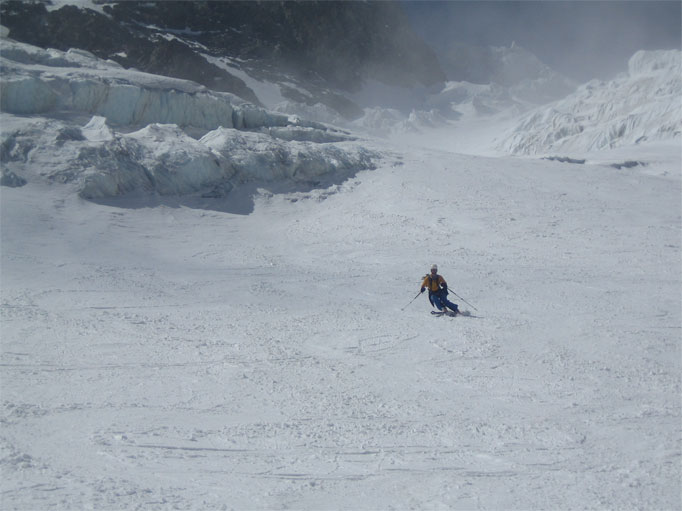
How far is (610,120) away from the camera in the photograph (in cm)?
4656

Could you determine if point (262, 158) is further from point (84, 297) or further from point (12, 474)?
point (12, 474)

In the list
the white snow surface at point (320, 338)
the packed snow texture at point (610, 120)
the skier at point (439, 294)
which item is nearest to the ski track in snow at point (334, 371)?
the white snow surface at point (320, 338)

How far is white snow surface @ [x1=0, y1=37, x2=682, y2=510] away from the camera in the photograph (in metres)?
5.03

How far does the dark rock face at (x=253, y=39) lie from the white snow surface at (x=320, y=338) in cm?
4461

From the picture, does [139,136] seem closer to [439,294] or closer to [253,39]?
[439,294]

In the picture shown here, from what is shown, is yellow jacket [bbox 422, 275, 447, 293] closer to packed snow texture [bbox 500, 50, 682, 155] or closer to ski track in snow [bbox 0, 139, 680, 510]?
ski track in snow [bbox 0, 139, 680, 510]

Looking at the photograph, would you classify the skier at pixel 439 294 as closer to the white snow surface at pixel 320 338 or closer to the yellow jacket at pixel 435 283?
the yellow jacket at pixel 435 283

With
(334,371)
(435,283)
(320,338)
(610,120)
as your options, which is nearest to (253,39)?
(610,120)

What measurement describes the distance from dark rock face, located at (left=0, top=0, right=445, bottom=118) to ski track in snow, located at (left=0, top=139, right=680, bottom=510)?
50.4 m

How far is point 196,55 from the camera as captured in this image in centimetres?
6825

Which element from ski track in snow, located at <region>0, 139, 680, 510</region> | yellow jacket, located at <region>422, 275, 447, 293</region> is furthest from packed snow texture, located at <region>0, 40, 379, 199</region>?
yellow jacket, located at <region>422, 275, 447, 293</region>

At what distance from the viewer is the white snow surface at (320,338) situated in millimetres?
5027

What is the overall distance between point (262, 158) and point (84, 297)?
534 inches

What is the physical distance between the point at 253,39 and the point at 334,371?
8065cm
